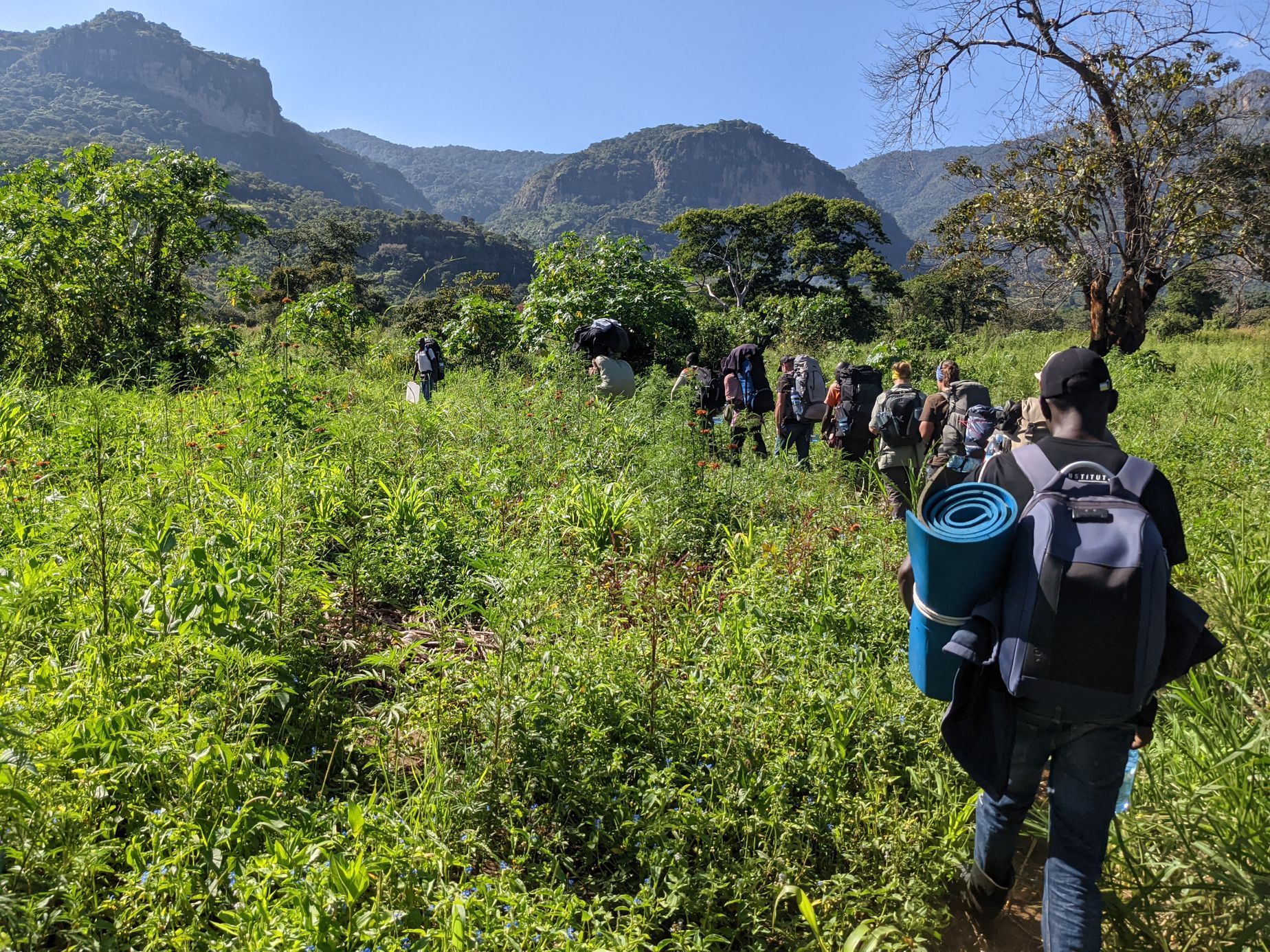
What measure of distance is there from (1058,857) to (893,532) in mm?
2690

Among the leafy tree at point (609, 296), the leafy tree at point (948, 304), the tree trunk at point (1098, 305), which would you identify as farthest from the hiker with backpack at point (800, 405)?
the leafy tree at point (948, 304)

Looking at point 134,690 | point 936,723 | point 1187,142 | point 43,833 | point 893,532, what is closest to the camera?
point 43,833

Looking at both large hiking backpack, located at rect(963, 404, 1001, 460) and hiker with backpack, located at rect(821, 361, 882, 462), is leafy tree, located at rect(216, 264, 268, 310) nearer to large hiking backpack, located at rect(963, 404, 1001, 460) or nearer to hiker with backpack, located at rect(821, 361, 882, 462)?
hiker with backpack, located at rect(821, 361, 882, 462)

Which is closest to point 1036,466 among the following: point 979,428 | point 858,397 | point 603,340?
point 979,428

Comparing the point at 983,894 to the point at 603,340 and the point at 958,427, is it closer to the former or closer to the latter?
the point at 958,427

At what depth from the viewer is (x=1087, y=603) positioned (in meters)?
1.74

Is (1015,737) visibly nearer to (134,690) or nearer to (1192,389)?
(134,690)

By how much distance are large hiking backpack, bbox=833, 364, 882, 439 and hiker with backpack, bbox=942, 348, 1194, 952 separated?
4.21 meters

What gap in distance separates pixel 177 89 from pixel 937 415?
22300 centimetres

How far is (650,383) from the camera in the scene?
746 centimetres

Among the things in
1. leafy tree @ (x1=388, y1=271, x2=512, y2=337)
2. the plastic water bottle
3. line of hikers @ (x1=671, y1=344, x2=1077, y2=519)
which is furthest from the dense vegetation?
leafy tree @ (x1=388, y1=271, x2=512, y2=337)

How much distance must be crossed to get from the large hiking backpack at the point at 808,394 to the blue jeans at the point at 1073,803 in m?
5.11

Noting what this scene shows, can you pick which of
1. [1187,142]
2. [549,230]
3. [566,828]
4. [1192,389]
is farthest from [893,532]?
[549,230]

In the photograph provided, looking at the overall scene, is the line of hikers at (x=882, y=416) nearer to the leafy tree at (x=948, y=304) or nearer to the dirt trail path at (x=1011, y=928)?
the dirt trail path at (x=1011, y=928)
